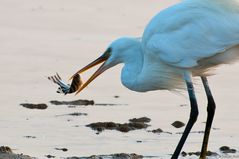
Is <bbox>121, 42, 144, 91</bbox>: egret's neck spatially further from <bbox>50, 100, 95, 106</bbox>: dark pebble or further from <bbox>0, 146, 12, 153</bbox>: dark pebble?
<bbox>50, 100, 95, 106</bbox>: dark pebble

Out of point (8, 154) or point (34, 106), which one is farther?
point (34, 106)

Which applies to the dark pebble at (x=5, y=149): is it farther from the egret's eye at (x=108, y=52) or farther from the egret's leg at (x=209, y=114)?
the egret's leg at (x=209, y=114)

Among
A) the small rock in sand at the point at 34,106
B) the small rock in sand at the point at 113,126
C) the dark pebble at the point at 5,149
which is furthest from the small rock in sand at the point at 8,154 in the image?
the small rock in sand at the point at 34,106

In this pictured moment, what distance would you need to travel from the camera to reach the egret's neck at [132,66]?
1176 centimetres

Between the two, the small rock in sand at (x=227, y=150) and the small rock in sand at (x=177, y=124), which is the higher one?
the small rock in sand at (x=177, y=124)

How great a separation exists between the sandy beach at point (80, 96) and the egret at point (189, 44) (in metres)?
0.56

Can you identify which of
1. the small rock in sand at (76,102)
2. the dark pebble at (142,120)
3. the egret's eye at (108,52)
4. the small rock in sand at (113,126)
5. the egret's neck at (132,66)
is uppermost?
the egret's eye at (108,52)

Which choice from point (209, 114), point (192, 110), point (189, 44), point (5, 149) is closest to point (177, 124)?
point (209, 114)

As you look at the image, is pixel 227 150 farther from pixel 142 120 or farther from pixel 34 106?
pixel 34 106

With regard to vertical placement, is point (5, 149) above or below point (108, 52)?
below

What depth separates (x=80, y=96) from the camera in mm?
13914

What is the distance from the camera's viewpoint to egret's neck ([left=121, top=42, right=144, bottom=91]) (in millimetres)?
11758

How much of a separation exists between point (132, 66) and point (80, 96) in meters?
2.21

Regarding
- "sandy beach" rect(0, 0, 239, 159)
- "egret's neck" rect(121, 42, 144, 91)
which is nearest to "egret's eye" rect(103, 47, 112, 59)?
"egret's neck" rect(121, 42, 144, 91)
